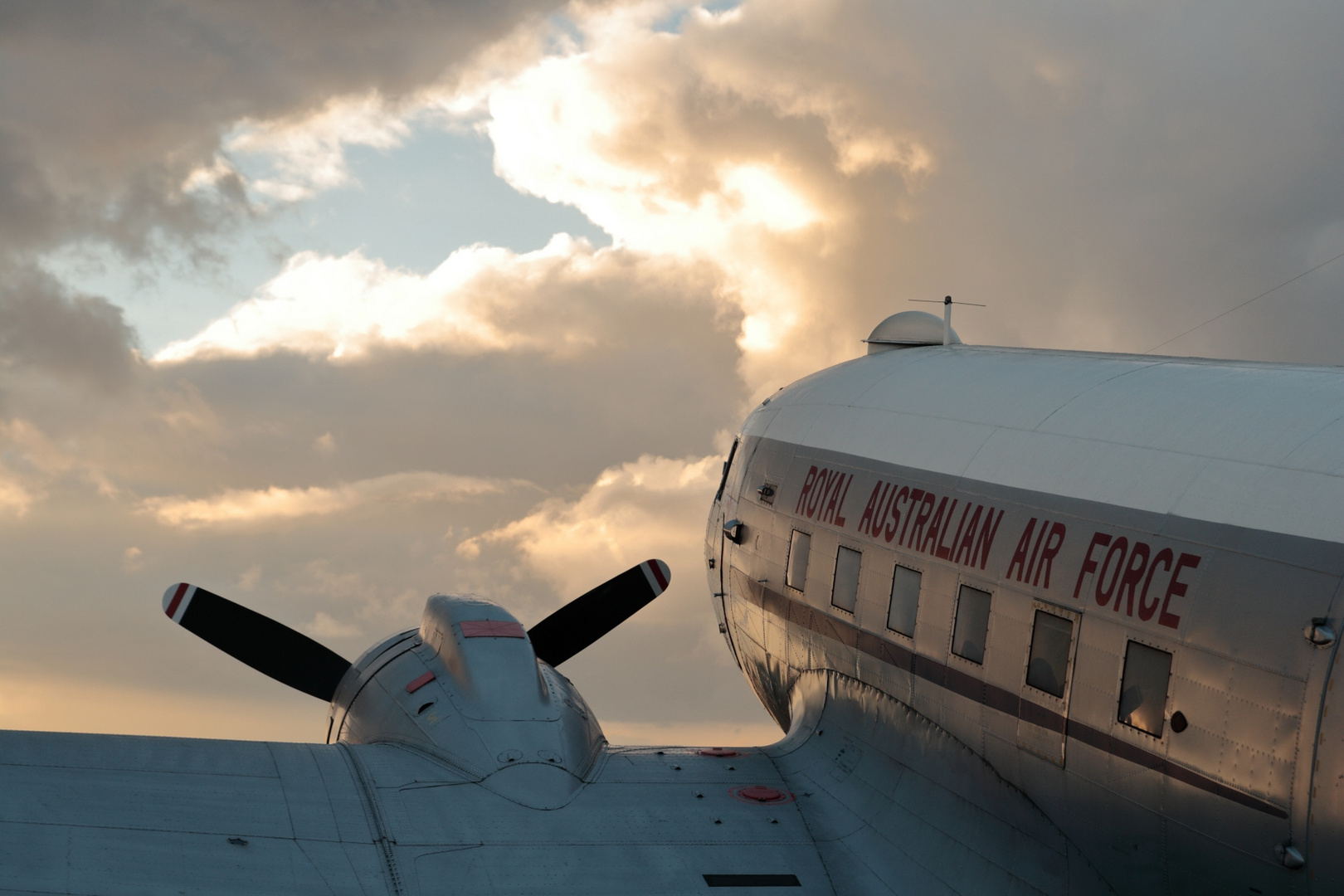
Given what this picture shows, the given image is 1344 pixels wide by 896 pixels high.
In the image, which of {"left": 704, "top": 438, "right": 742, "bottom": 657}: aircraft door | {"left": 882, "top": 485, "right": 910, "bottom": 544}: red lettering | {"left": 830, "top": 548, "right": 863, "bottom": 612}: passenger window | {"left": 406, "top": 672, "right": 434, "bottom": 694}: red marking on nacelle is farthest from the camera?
{"left": 704, "top": 438, "right": 742, "bottom": 657}: aircraft door

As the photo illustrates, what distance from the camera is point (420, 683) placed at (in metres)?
12.3

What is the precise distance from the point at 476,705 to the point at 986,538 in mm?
5501

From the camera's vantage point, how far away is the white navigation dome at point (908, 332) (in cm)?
1644

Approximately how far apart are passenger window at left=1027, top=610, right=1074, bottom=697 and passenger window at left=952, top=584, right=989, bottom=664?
2.07 ft

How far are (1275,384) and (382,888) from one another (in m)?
7.95

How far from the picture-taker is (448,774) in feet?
35.8

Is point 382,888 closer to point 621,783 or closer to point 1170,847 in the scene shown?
point 621,783

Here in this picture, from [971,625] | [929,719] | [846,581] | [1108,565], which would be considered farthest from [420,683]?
[1108,565]

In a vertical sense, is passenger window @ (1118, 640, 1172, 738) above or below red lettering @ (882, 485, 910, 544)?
below

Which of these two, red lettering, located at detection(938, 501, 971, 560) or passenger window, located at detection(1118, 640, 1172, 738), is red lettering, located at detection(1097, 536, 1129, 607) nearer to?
passenger window, located at detection(1118, 640, 1172, 738)

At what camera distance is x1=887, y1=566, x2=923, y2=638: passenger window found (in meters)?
10.4

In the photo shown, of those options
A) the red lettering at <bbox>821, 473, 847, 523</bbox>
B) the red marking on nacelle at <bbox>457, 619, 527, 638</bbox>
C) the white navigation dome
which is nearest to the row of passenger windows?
the red lettering at <bbox>821, 473, 847, 523</bbox>

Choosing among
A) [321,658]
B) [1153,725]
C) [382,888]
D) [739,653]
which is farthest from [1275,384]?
[321,658]

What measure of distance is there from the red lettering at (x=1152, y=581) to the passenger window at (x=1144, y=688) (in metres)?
0.21
